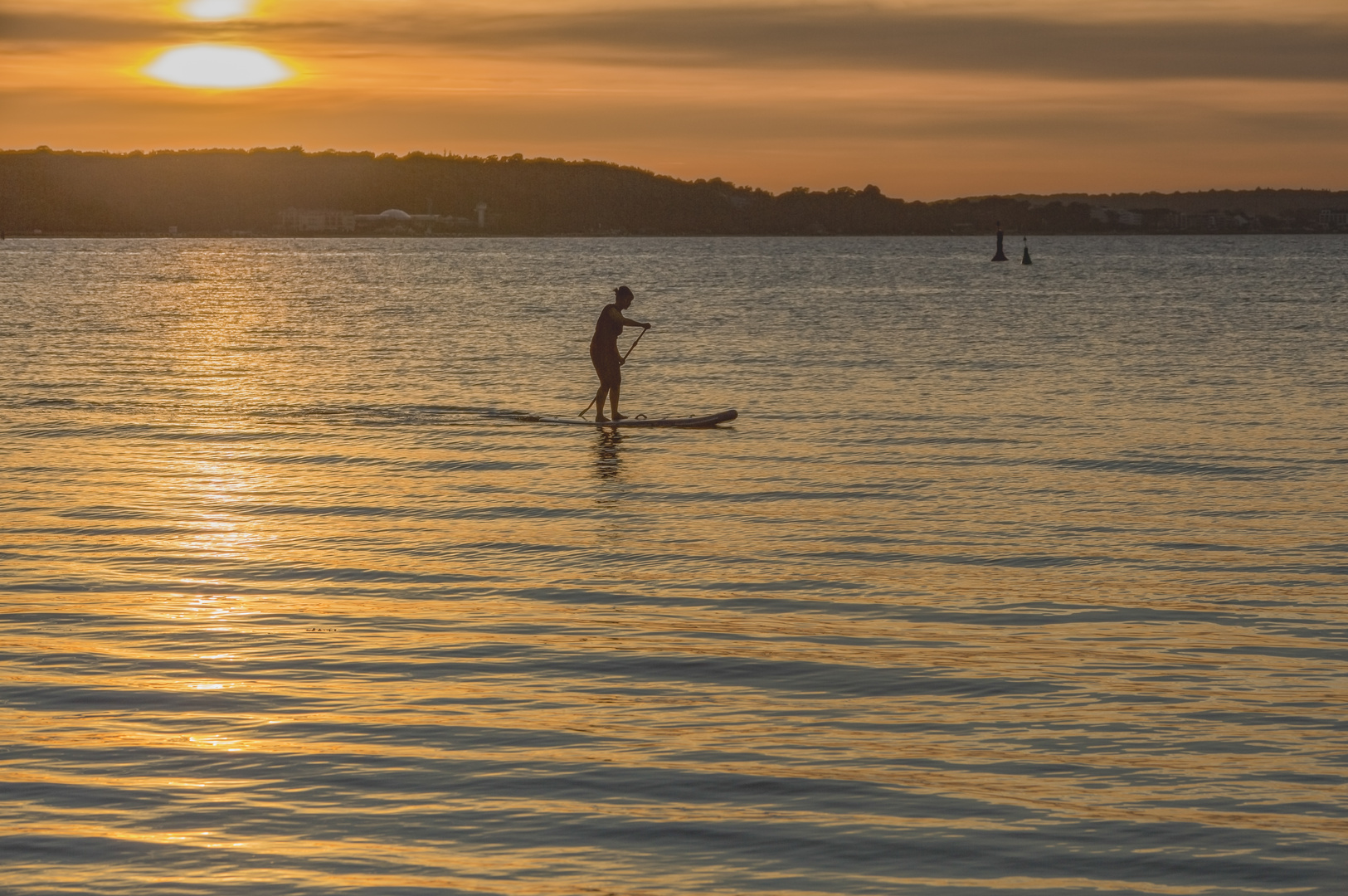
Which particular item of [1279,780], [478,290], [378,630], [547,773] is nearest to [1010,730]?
[1279,780]

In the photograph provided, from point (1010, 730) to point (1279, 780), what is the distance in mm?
1488

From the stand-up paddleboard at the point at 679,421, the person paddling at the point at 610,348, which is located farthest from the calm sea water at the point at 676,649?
the person paddling at the point at 610,348

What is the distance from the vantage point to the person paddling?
75.9 feet

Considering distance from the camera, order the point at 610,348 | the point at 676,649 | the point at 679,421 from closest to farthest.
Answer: the point at 676,649 < the point at 610,348 < the point at 679,421

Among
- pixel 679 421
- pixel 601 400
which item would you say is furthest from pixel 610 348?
pixel 679 421

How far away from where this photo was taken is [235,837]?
7.29 m

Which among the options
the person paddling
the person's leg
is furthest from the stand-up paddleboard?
the person paddling

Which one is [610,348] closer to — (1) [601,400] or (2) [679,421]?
(1) [601,400]

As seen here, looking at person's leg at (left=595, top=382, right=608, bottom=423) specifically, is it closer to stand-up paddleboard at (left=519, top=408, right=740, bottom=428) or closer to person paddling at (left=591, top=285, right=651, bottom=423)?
person paddling at (left=591, top=285, right=651, bottom=423)

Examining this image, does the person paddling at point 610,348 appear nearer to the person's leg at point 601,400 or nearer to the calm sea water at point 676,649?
the person's leg at point 601,400

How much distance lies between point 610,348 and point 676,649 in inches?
533

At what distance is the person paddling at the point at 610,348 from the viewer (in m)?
23.1

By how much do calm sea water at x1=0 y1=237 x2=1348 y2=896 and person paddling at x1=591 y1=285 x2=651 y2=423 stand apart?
782mm

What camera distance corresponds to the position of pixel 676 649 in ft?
36.1
